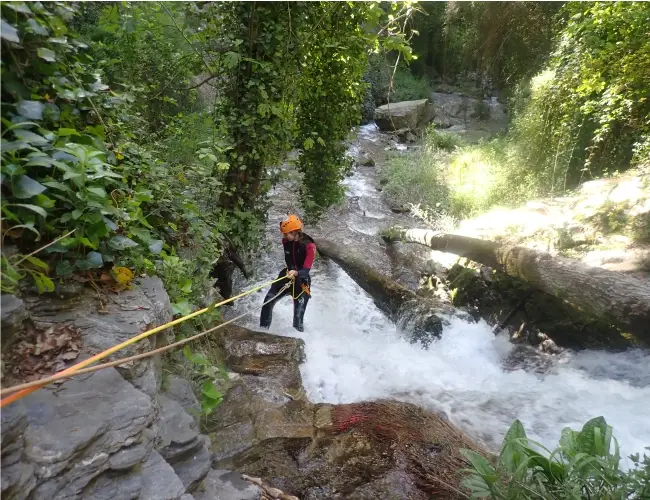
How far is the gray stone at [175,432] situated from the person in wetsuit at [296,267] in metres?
2.68

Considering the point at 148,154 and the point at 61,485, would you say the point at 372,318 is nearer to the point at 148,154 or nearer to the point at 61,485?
the point at 148,154

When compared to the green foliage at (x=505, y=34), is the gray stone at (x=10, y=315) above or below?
below

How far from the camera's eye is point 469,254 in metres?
6.12

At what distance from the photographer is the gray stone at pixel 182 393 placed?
2729 mm

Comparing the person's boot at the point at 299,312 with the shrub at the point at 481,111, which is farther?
the shrub at the point at 481,111

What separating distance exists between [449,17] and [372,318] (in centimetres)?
1105

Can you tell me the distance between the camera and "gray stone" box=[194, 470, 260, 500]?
2.38 m

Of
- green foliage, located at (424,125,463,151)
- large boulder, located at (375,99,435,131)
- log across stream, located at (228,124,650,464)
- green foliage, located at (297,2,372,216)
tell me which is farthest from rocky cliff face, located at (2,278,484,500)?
large boulder, located at (375,99,435,131)

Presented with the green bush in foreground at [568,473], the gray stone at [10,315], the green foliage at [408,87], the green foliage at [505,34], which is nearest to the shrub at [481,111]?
the green foliage at [408,87]

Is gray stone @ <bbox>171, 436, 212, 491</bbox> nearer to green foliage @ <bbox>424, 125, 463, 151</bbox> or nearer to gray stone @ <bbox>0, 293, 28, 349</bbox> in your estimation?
gray stone @ <bbox>0, 293, 28, 349</bbox>

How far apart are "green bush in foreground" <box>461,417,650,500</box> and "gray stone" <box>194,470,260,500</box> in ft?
4.17

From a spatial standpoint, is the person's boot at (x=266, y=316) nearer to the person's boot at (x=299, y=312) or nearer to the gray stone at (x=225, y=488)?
the person's boot at (x=299, y=312)

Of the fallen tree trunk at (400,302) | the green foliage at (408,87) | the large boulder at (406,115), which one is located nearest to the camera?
the fallen tree trunk at (400,302)

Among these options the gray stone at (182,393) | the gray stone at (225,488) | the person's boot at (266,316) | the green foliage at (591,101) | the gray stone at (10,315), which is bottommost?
the person's boot at (266,316)
